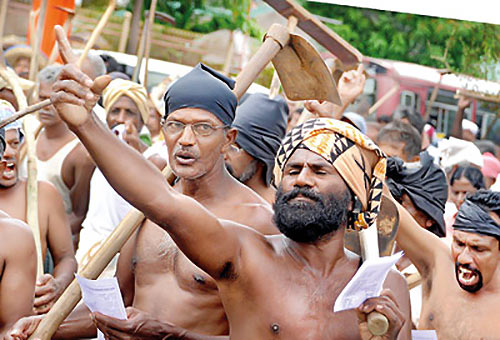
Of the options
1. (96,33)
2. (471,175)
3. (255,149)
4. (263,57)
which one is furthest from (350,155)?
(471,175)

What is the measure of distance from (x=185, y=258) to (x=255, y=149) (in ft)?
5.00

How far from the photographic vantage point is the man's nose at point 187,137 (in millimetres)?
3633

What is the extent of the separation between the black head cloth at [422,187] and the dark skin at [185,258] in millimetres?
2025

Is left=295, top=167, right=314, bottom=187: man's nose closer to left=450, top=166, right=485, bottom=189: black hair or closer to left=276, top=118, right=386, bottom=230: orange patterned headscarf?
left=276, top=118, right=386, bottom=230: orange patterned headscarf

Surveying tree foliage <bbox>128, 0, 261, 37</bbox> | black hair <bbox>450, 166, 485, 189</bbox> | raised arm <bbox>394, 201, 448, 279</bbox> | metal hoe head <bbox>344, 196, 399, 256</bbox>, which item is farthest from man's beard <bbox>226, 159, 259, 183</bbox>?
tree foliage <bbox>128, 0, 261, 37</bbox>

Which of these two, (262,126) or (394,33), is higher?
(262,126)

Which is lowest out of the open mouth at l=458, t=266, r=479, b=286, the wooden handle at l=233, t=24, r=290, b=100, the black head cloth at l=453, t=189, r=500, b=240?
the open mouth at l=458, t=266, r=479, b=286

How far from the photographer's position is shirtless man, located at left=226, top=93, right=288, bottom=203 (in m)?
5.10

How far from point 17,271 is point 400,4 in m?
2.17

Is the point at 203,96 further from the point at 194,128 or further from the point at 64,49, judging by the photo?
the point at 64,49

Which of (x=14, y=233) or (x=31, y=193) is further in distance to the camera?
(x=31, y=193)

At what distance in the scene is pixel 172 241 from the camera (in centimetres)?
376

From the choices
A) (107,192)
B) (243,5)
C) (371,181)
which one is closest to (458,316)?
(371,181)

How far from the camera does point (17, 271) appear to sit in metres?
3.78
